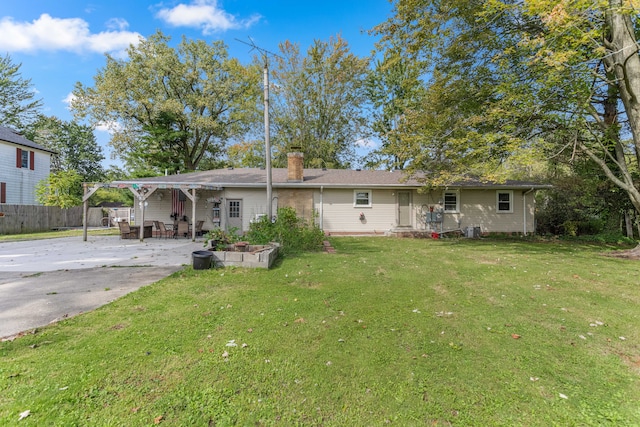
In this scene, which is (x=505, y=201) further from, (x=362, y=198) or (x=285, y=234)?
(x=285, y=234)

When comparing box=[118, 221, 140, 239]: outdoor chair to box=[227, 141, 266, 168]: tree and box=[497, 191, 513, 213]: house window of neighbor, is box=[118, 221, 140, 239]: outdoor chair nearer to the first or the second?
box=[227, 141, 266, 168]: tree

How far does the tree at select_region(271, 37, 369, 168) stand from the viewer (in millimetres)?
24547

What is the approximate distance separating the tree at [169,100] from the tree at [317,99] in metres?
2.40

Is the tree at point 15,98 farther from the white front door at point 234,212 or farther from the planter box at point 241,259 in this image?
the planter box at point 241,259

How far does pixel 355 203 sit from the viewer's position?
14969mm

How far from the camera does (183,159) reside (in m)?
25.6

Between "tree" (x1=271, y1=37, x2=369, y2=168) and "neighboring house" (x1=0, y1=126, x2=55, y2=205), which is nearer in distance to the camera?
"neighboring house" (x1=0, y1=126, x2=55, y2=205)

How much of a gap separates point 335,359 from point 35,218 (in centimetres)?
2326

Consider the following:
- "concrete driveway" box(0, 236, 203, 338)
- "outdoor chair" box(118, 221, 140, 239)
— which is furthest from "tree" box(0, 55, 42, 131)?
"concrete driveway" box(0, 236, 203, 338)

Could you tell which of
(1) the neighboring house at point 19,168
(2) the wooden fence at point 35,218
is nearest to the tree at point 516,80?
(2) the wooden fence at point 35,218

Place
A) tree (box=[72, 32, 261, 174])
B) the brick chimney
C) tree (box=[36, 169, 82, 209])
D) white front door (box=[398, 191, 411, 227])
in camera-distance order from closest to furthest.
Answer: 1. the brick chimney
2. white front door (box=[398, 191, 411, 227])
3. tree (box=[36, 169, 82, 209])
4. tree (box=[72, 32, 261, 174])

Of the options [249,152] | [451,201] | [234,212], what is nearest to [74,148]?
[249,152]

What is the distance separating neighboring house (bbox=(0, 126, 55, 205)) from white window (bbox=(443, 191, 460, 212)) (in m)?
27.5

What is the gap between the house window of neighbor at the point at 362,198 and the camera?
1496 centimetres
